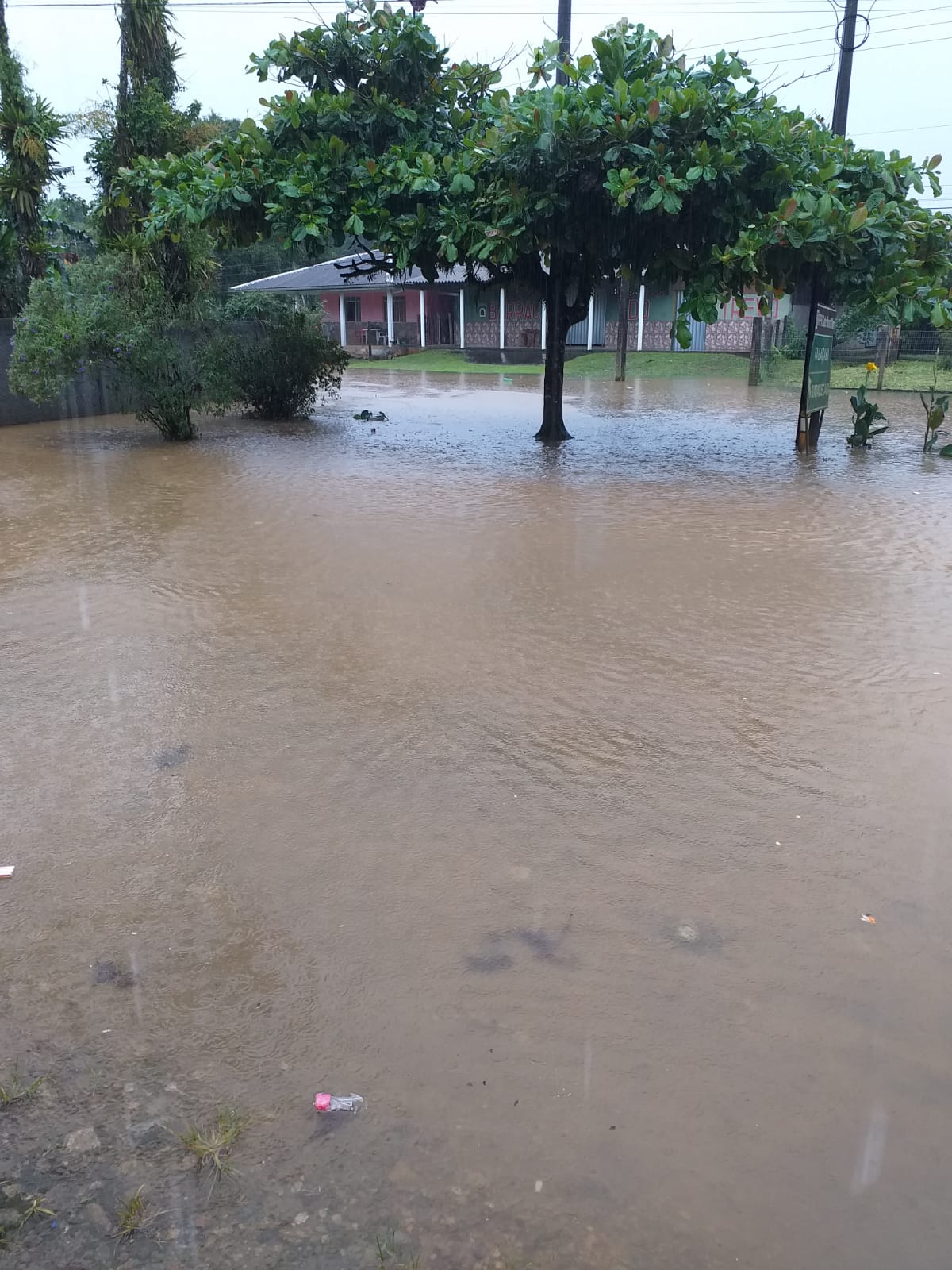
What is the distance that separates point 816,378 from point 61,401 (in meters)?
12.2

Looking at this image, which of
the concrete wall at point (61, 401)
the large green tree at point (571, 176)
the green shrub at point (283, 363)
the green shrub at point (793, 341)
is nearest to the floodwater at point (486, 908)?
the large green tree at point (571, 176)

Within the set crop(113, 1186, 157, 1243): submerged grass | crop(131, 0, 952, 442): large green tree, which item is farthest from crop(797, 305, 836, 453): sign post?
crop(113, 1186, 157, 1243): submerged grass

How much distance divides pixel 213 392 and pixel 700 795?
12248 mm

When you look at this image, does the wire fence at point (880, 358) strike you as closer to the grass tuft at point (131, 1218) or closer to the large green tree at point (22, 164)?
the large green tree at point (22, 164)

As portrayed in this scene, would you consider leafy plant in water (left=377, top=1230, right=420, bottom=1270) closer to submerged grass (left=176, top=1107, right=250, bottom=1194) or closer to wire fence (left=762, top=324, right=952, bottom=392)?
submerged grass (left=176, top=1107, right=250, bottom=1194)

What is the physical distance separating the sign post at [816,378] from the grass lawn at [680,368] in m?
10.6

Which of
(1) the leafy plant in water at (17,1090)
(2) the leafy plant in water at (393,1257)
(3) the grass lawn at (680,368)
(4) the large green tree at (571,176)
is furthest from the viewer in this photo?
(3) the grass lawn at (680,368)

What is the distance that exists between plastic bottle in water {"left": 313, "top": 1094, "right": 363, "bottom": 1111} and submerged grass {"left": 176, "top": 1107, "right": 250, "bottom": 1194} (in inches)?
7.1

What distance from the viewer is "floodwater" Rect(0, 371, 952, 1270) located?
2270 mm

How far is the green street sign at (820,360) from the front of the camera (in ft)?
41.7

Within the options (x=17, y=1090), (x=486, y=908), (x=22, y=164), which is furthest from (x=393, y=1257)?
(x=22, y=164)

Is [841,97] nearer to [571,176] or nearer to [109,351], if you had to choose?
[571,176]

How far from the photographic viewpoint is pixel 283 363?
52.5 ft

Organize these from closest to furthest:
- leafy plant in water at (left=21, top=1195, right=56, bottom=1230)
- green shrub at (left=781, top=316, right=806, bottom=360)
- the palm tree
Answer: leafy plant in water at (left=21, top=1195, right=56, bottom=1230), the palm tree, green shrub at (left=781, top=316, right=806, bottom=360)
